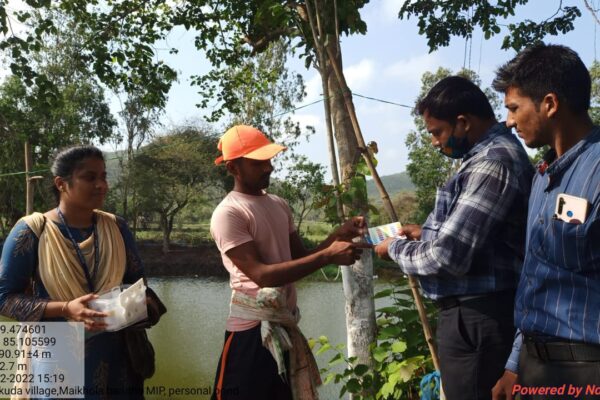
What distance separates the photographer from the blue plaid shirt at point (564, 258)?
3.83ft

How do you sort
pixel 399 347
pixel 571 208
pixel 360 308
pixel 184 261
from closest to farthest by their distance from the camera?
1. pixel 571 208
2. pixel 399 347
3. pixel 360 308
4. pixel 184 261

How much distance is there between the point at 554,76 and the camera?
51.0 inches

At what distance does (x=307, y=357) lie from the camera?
205cm

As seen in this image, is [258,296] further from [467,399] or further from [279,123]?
[279,123]

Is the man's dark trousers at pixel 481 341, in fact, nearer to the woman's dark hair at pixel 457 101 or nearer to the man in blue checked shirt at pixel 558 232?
the man in blue checked shirt at pixel 558 232

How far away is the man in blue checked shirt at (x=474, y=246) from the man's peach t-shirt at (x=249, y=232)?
1.75 ft

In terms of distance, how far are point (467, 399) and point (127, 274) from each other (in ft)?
4.15

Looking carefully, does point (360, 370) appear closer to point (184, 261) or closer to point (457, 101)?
point (457, 101)

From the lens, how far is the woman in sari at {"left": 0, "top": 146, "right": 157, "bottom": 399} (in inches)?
71.0

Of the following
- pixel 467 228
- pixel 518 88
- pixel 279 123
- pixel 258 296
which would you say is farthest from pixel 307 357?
pixel 279 123

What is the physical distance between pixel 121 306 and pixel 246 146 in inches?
27.0

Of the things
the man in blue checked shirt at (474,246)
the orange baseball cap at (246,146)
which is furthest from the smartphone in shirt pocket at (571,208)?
the orange baseball cap at (246,146)

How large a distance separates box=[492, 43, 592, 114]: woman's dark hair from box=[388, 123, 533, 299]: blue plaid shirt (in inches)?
8.4

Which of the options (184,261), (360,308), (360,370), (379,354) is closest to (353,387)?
(360,370)
